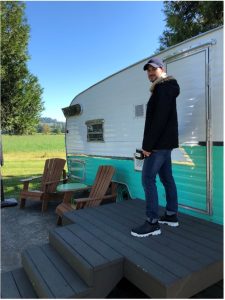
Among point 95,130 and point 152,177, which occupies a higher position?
point 95,130

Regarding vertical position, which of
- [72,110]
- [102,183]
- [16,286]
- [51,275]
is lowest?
[16,286]

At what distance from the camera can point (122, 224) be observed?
3.64m

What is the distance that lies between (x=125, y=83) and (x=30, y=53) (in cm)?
1345

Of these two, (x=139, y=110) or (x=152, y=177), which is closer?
(x=152, y=177)

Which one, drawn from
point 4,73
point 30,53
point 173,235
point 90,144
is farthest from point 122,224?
point 30,53

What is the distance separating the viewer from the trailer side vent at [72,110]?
6.89 meters

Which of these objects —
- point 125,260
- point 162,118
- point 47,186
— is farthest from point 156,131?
point 47,186

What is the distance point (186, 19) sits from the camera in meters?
8.52

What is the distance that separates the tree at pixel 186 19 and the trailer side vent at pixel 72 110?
385 centimetres

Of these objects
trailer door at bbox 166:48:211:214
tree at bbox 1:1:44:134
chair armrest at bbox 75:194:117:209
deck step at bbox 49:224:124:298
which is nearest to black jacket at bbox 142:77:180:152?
trailer door at bbox 166:48:211:214

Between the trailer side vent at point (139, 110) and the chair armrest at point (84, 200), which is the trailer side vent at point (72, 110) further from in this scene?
the chair armrest at point (84, 200)

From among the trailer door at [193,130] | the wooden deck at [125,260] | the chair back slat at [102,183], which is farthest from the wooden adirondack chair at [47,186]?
the trailer door at [193,130]

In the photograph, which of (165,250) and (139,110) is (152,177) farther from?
(139,110)

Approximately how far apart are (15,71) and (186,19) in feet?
35.2
